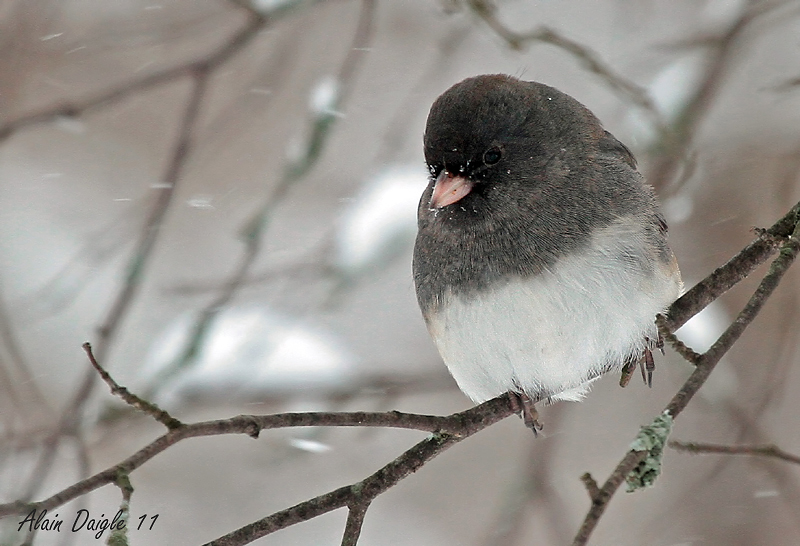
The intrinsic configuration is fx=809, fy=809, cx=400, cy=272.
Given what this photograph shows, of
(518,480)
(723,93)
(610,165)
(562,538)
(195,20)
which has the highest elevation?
(195,20)

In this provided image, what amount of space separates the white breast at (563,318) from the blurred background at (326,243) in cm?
87

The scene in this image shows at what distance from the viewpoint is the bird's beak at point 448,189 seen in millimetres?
1999

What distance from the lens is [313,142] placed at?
8.98 feet

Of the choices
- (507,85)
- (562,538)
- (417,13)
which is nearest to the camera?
(507,85)

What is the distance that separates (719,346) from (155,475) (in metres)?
2.98

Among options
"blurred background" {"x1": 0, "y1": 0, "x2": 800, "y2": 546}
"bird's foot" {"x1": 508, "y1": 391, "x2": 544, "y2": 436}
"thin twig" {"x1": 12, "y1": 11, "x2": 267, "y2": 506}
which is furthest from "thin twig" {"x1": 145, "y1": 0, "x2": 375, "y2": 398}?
"bird's foot" {"x1": 508, "y1": 391, "x2": 544, "y2": 436}

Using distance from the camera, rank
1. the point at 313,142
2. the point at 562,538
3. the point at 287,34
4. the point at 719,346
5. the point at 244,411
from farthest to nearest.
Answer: the point at 287,34 → the point at 244,411 → the point at 562,538 → the point at 313,142 → the point at 719,346

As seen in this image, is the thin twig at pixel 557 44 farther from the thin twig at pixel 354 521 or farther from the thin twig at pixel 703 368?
the thin twig at pixel 354 521

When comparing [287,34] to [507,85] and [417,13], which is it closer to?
[417,13]

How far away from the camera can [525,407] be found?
2.07 metres

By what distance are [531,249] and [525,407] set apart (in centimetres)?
41

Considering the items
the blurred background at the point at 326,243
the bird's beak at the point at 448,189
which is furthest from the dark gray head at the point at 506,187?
the blurred background at the point at 326,243

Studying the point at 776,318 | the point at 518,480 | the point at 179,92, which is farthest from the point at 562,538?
the point at 179,92

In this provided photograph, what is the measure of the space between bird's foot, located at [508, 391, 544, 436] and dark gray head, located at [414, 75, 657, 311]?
31 cm
